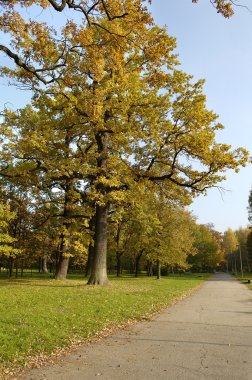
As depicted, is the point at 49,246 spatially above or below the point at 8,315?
above

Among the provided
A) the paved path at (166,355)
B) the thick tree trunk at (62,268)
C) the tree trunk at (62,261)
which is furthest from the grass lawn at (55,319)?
the thick tree trunk at (62,268)

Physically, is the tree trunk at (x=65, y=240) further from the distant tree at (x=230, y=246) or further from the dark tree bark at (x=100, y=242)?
the distant tree at (x=230, y=246)

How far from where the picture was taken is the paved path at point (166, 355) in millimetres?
6004

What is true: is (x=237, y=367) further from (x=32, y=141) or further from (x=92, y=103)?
(x=32, y=141)

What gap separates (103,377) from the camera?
19.1 ft

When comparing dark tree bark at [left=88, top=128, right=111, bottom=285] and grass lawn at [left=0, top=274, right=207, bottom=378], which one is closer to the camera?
grass lawn at [left=0, top=274, right=207, bottom=378]

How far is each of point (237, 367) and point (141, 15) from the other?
25.5ft

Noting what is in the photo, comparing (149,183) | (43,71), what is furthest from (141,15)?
(149,183)

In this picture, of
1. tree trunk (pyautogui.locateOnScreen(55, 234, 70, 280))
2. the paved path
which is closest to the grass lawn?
the paved path

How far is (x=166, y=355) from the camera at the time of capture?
23.6ft

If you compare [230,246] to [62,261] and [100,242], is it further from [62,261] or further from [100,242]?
[100,242]

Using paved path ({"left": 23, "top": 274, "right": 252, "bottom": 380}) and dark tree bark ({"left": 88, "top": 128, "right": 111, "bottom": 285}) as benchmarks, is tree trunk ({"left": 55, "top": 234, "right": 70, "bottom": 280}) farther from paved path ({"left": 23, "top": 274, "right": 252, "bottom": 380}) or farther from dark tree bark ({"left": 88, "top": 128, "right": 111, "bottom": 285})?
paved path ({"left": 23, "top": 274, "right": 252, "bottom": 380})

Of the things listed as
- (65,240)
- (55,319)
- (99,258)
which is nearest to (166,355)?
(55,319)

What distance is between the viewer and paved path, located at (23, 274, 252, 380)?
6.00 m
